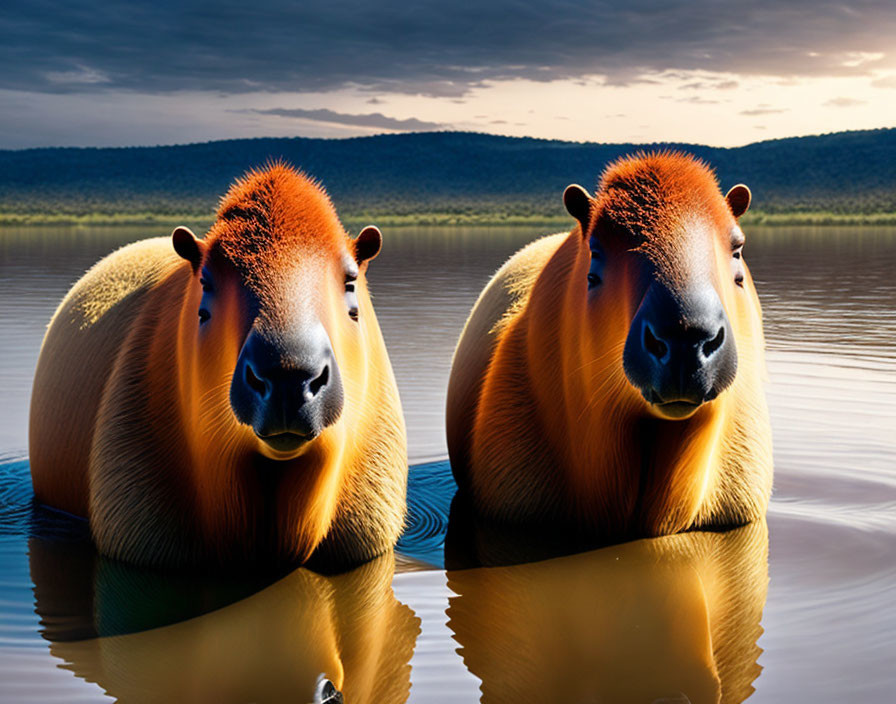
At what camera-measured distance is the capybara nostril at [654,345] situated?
4277 mm

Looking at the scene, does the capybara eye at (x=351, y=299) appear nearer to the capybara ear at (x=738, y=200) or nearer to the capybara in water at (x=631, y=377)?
the capybara in water at (x=631, y=377)

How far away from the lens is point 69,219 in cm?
8956

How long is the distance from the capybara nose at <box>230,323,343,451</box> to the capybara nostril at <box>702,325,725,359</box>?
156cm

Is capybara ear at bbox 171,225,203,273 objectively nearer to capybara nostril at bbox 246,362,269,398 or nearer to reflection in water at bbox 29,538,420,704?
capybara nostril at bbox 246,362,269,398

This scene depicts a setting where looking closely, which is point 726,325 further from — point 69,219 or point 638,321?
point 69,219

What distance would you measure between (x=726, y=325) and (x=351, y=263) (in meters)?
1.67

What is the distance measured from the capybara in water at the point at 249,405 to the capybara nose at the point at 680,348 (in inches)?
49.6

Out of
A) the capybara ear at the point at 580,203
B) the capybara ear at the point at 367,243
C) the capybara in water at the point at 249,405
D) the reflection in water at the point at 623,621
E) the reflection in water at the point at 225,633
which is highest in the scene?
the capybara ear at the point at 580,203

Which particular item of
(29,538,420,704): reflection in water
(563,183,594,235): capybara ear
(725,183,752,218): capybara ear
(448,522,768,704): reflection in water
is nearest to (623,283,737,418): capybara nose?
(563,183,594,235): capybara ear

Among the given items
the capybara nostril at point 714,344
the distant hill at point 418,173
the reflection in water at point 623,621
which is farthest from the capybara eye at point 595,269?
the distant hill at point 418,173

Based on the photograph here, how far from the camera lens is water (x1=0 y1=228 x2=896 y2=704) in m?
3.86

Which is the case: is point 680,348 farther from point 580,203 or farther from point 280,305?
point 280,305

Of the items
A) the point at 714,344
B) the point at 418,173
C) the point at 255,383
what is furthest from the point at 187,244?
the point at 418,173

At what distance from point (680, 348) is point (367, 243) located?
1546mm
